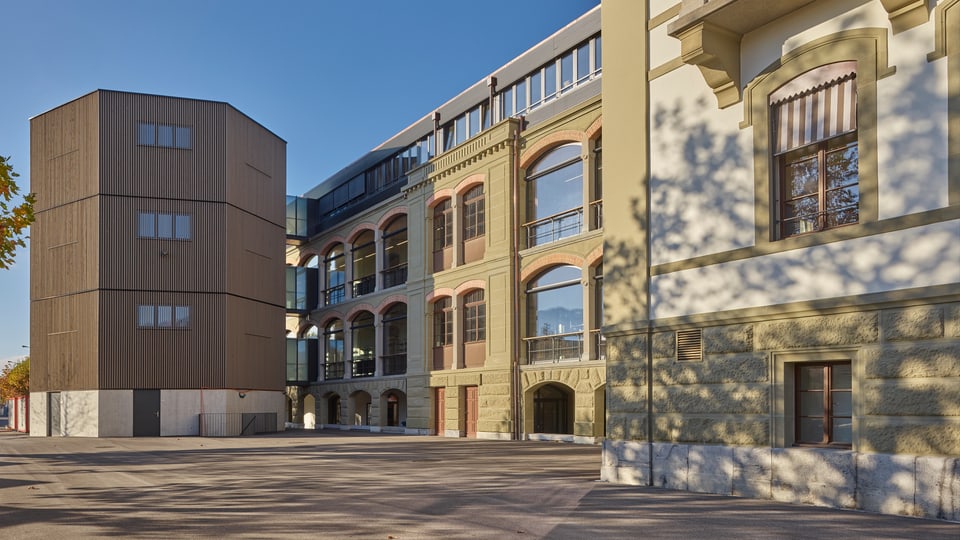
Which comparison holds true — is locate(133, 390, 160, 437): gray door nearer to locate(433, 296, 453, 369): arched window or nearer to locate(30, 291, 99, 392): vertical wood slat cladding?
locate(30, 291, 99, 392): vertical wood slat cladding

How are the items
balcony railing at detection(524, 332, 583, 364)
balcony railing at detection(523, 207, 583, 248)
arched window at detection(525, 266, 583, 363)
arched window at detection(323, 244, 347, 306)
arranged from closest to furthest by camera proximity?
balcony railing at detection(524, 332, 583, 364), arched window at detection(525, 266, 583, 363), balcony railing at detection(523, 207, 583, 248), arched window at detection(323, 244, 347, 306)

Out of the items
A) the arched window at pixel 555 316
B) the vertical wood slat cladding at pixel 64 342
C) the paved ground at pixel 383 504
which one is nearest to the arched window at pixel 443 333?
the arched window at pixel 555 316

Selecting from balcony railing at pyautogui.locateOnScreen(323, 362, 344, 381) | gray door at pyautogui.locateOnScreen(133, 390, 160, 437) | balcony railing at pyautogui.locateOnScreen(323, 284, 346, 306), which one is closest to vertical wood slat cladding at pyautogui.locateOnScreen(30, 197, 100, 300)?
gray door at pyautogui.locateOnScreen(133, 390, 160, 437)

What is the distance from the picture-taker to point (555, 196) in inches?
1126

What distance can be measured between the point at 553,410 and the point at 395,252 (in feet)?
39.7

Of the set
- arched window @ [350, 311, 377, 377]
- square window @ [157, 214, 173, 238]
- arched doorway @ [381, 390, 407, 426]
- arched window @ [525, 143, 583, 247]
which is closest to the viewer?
arched window @ [525, 143, 583, 247]

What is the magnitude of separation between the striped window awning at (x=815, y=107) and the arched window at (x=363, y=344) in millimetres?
30475

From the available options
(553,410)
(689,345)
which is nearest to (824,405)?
(689,345)

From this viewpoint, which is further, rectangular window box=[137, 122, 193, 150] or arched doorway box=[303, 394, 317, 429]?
arched doorway box=[303, 394, 317, 429]

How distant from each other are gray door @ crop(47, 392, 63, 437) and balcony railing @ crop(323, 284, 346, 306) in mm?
13596

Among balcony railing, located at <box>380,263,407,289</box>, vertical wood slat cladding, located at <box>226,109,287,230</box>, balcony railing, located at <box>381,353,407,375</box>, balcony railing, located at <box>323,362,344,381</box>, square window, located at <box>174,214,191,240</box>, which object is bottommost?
balcony railing, located at <box>323,362,344,381</box>

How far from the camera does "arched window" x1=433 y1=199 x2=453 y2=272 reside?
3384 centimetres

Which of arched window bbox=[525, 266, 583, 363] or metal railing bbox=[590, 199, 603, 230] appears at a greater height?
metal railing bbox=[590, 199, 603, 230]

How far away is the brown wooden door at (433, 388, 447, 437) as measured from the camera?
111ft
